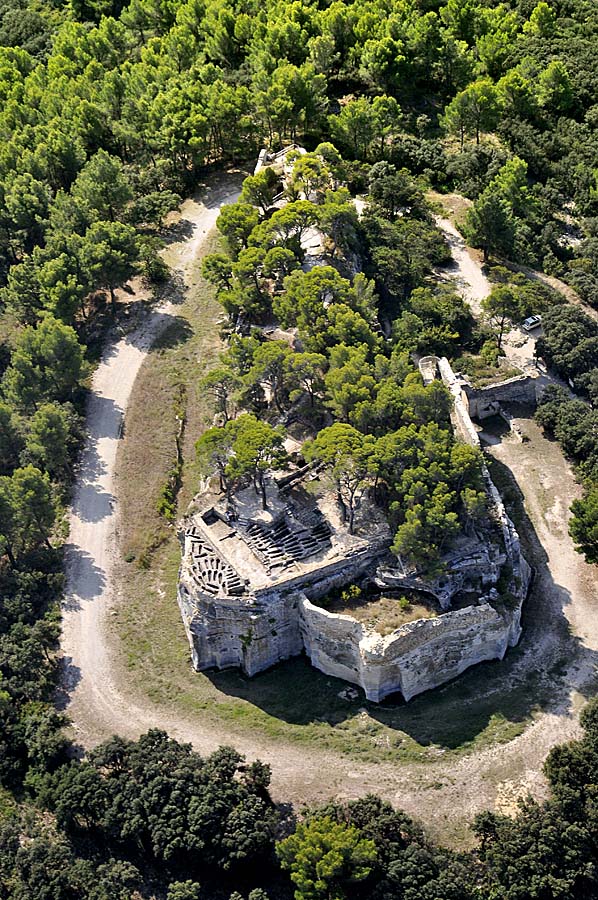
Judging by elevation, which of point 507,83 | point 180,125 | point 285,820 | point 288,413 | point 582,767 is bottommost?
point 285,820

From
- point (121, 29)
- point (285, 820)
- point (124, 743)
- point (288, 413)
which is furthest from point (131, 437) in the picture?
point (121, 29)

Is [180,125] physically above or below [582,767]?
above

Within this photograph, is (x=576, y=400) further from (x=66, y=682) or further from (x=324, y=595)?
(x=66, y=682)

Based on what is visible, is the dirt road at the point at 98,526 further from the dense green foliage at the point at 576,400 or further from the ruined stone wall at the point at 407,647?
the dense green foliage at the point at 576,400

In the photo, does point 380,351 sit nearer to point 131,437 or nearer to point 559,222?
point 131,437

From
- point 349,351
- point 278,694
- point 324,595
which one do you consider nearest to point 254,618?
point 324,595

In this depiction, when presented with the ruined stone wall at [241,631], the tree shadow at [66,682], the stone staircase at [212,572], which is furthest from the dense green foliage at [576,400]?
the tree shadow at [66,682]

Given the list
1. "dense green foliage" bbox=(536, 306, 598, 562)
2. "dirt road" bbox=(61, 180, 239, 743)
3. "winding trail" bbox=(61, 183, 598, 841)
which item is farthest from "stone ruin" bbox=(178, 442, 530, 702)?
"dense green foliage" bbox=(536, 306, 598, 562)
